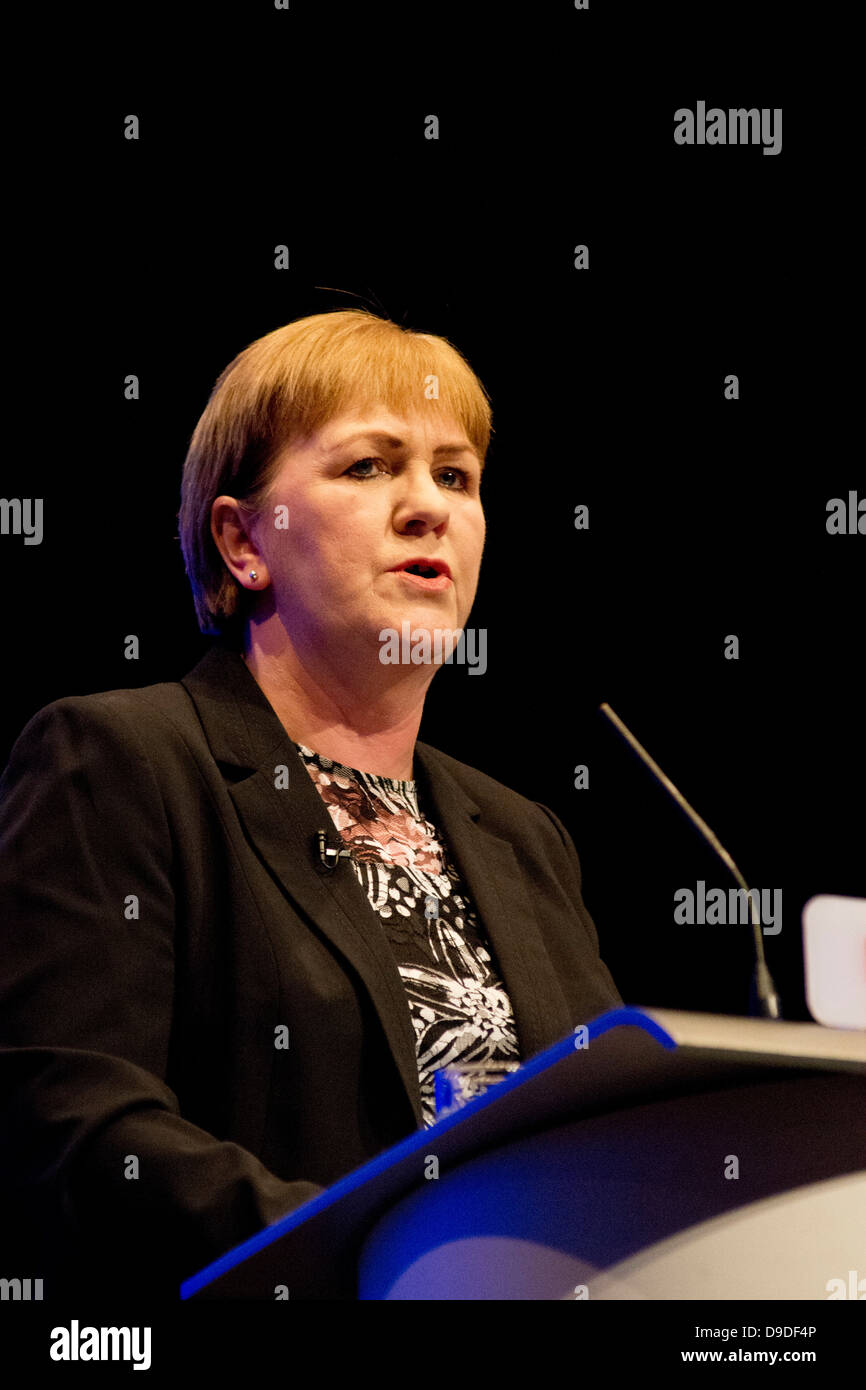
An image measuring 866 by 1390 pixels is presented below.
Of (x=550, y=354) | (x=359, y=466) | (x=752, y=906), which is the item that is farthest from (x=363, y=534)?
(x=550, y=354)

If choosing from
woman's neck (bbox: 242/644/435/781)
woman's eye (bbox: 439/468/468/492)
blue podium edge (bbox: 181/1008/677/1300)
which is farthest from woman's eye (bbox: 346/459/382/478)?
blue podium edge (bbox: 181/1008/677/1300)

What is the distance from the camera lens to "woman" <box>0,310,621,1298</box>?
57.2 inches

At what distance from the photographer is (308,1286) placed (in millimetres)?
1116

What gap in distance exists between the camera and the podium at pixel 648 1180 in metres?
0.93

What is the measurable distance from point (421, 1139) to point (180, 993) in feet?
2.71

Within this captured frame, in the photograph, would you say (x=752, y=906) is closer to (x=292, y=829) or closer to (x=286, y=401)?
(x=292, y=829)

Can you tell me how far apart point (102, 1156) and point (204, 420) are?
1.28 metres

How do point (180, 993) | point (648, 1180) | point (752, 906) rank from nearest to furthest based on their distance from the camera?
point (648, 1180) → point (752, 906) → point (180, 993)

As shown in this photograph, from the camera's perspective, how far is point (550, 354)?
316cm

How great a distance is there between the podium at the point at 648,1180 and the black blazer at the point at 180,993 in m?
0.37

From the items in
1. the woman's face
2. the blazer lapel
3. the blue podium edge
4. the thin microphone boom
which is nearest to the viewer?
the blue podium edge

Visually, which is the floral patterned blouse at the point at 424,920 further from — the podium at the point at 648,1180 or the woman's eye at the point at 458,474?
the podium at the point at 648,1180

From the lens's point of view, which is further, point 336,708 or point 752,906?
point 336,708

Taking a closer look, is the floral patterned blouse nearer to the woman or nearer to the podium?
the woman
